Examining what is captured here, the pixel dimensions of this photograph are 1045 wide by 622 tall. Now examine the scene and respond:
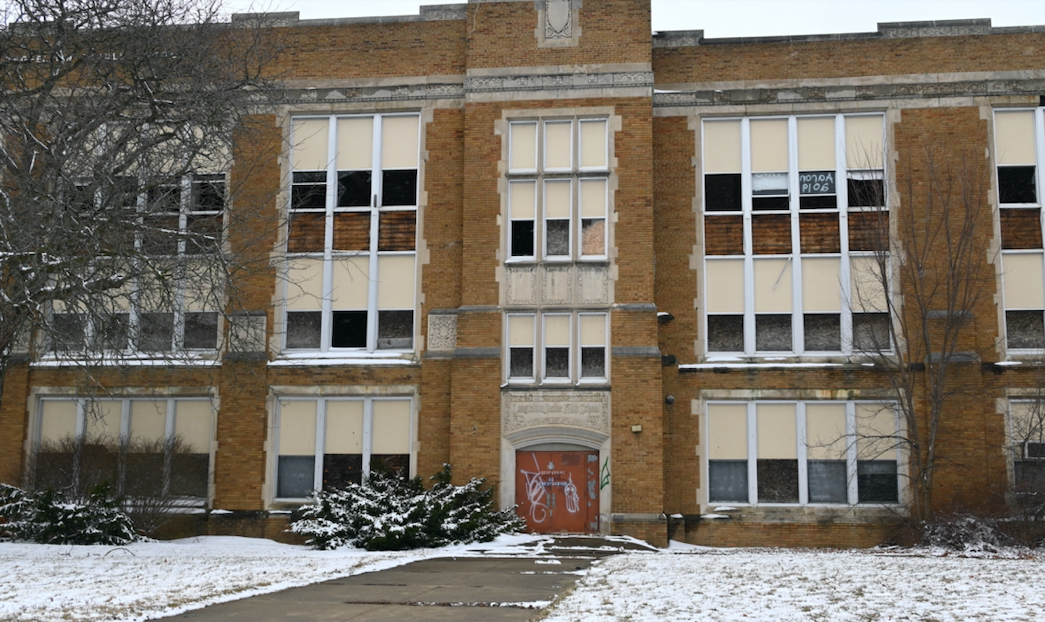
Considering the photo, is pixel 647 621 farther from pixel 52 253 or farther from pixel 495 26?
pixel 495 26

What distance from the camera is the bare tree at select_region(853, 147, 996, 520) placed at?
2122cm

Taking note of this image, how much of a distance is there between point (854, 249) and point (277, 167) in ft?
43.4

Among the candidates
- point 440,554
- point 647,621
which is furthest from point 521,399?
point 647,621

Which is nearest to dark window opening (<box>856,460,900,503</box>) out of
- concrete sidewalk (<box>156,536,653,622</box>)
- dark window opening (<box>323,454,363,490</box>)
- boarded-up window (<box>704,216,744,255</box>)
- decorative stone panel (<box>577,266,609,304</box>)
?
boarded-up window (<box>704,216,744,255</box>)

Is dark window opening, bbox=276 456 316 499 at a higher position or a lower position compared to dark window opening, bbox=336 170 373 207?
lower

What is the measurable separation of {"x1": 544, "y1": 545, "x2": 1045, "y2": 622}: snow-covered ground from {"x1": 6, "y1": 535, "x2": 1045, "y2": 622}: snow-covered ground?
1 centimetres

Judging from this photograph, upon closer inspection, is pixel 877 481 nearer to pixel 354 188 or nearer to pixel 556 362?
pixel 556 362

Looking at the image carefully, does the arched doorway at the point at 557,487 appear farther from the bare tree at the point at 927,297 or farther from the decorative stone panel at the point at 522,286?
the bare tree at the point at 927,297

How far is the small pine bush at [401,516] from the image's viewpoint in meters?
18.8

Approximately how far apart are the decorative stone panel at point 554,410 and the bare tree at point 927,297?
232 inches

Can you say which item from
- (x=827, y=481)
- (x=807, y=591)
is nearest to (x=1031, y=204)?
(x=827, y=481)

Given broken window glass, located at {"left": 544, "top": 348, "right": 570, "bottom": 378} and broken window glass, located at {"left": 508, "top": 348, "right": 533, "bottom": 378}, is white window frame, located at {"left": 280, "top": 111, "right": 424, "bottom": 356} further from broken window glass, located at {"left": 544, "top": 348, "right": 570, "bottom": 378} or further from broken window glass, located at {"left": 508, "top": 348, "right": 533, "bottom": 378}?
broken window glass, located at {"left": 544, "top": 348, "right": 570, "bottom": 378}

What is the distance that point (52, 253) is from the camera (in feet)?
46.9

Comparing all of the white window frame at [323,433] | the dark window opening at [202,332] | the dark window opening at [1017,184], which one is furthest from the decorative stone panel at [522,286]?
the dark window opening at [1017,184]
